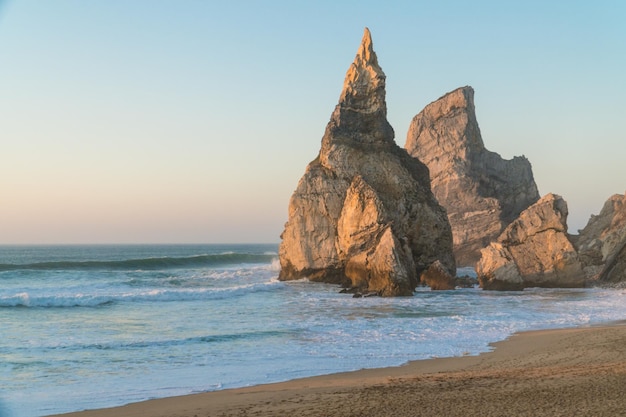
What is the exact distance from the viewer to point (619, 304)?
25797mm

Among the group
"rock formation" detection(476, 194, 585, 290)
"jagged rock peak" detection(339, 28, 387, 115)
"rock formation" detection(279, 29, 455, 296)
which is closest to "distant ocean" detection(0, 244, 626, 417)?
"rock formation" detection(476, 194, 585, 290)

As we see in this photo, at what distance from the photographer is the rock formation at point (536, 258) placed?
33500 millimetres

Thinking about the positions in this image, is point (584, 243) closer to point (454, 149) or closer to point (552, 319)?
point (454, 149)

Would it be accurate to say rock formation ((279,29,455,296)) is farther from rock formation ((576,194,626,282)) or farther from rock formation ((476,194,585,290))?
rock formation ((576,194,626,282))

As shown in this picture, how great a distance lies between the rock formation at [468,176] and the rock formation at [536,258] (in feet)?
68.6

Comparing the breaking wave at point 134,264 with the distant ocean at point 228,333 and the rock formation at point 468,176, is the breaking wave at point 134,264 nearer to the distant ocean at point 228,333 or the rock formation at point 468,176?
the distant ocean at point 228,333

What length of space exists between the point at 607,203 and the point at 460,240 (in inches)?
549

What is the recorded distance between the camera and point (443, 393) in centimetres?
988

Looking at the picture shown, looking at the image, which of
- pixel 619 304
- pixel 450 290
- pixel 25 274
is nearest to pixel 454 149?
pixel 450 290

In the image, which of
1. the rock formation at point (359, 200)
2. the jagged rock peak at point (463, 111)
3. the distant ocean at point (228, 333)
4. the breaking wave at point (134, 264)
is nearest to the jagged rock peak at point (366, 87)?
the rock formation at point (359, 200)

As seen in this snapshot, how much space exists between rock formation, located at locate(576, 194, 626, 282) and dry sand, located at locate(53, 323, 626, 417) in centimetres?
2434

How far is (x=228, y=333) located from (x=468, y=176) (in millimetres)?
45203

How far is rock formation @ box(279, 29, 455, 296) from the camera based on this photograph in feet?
114

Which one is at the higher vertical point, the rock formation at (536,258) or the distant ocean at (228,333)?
the rock formation at (536,258)
